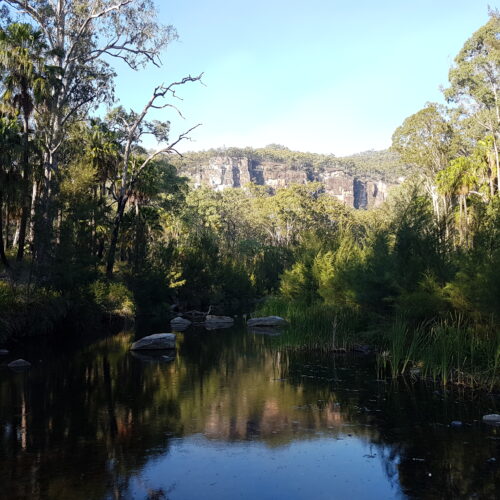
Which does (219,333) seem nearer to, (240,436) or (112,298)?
(112,298)

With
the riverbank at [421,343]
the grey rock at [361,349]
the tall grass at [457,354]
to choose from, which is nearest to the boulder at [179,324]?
the riverbank at [421,343]

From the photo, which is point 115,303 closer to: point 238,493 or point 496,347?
point 496,347

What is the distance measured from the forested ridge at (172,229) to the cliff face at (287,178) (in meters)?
141

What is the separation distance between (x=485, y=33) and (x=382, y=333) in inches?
1171

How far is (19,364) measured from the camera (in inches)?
623

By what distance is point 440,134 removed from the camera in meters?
44.9

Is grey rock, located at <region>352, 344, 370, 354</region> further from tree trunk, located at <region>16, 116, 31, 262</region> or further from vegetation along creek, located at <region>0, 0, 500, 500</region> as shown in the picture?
tree trunk, located at <region>16, 116, 31, 262</region>

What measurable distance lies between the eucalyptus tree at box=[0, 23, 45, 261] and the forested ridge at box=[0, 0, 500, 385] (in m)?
0.08

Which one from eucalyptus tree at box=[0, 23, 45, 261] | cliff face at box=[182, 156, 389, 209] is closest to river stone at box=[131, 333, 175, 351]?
eucalyptus tree at box=[0, 23, 45, 261]

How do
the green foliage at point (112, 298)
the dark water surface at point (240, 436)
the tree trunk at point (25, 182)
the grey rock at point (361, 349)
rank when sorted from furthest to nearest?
the green foliage at point (112, 298) < the tree trunk at point (25, 182) < the grey rock at point (361, 349) < the dark water surface at point (240, 436)

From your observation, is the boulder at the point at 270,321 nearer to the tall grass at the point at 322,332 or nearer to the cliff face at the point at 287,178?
the tall grass at the point at 322,332

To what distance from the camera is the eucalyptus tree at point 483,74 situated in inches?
1457

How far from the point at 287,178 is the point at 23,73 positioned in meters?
170

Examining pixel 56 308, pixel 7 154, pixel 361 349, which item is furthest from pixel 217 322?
pixel 7 154
